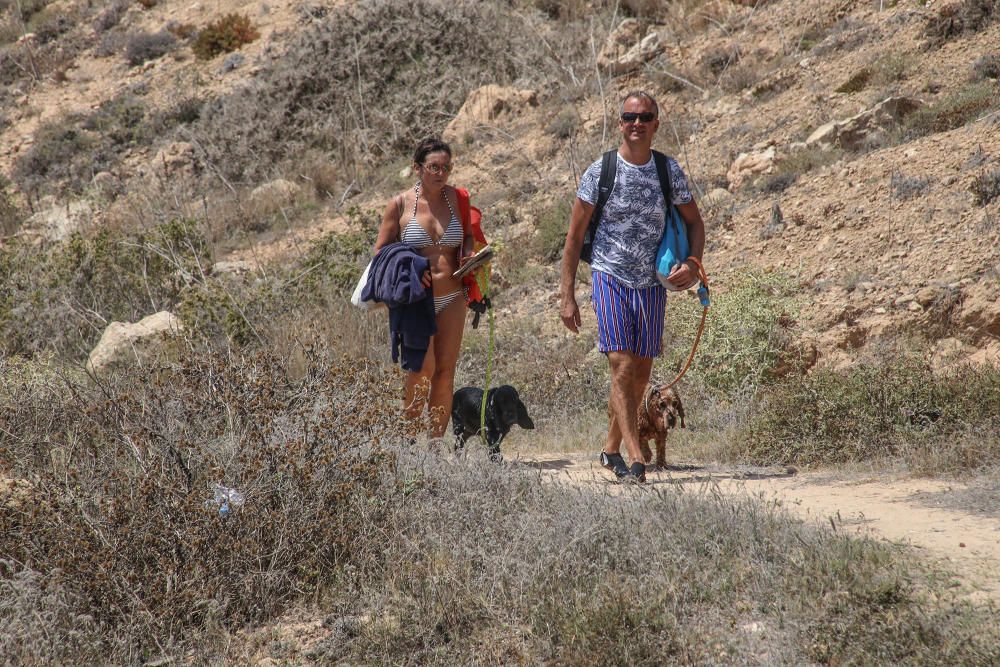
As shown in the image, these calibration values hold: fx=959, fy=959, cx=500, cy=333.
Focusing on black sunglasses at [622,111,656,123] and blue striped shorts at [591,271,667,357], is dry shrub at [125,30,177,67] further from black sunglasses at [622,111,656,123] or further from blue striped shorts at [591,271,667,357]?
blue striped shorts at [591,271,667,357]

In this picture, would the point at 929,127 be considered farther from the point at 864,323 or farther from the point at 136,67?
the point at 136,67

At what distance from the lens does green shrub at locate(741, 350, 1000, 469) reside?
4.99 meters

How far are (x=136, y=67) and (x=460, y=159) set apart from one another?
10.4 m

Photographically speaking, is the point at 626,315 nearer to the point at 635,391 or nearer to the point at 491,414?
the point at 635,391

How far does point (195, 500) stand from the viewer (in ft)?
11.8

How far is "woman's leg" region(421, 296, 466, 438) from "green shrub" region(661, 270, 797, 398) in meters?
2.29

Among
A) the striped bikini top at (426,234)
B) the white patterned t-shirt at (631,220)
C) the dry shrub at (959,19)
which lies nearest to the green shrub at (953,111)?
the dry shrub at (959,19)

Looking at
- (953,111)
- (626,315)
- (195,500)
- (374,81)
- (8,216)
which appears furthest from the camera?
(374,81)

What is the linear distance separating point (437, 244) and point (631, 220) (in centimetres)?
112

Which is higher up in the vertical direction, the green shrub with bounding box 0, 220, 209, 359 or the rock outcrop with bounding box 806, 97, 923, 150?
the rock outcrop with bounding box 806, 97, 923, 150

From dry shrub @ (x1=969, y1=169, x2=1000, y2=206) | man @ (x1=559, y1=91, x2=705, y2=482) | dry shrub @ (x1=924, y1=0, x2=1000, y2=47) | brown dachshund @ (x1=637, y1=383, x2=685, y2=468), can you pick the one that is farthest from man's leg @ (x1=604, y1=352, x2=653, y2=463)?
dry shrub @ (x1=924, y1=0, x2=1000, y2=47)

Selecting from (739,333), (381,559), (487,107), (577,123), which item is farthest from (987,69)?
(381,559)

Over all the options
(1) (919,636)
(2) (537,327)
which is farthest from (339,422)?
(2) (537,327)

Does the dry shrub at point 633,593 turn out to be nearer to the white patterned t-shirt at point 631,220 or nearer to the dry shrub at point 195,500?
the dry shrub at point 195,500
